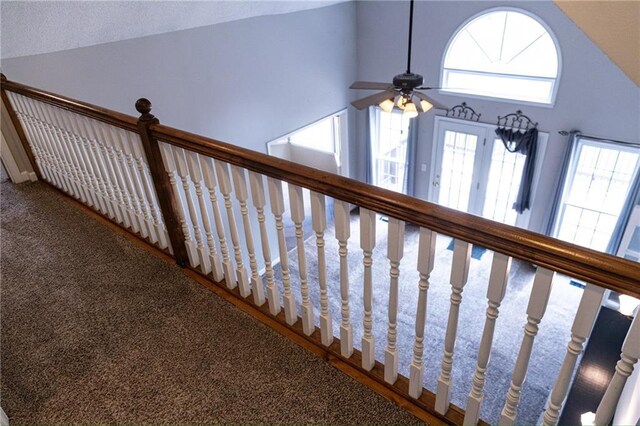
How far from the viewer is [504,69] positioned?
5.88 meters

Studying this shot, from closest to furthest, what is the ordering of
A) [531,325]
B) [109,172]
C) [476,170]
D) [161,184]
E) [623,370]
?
[623,370], [531,325], [161,184], [109,172], [476,170]

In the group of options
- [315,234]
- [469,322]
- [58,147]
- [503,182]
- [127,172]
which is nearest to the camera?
[315,234]

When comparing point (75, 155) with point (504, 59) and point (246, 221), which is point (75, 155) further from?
point (504, 59)

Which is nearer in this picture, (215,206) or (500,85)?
(215,206)

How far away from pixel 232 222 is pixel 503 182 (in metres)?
5.63

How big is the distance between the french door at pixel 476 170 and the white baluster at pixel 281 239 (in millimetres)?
5336

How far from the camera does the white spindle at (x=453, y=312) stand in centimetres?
111

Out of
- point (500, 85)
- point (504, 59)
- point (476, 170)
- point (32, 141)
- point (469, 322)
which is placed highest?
point (32, 141)

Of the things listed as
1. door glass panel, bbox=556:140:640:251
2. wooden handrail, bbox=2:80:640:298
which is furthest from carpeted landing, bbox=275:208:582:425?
wooden handrail, bbox=2:80:640:298

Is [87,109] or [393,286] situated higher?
[87,109]

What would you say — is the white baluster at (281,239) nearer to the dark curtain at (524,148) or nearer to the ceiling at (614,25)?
the ceiling at (614,25)

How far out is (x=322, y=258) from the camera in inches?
60.4

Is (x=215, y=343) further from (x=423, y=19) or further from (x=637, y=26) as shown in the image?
(x=423, y=19)

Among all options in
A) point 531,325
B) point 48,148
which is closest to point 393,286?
point 531,325
